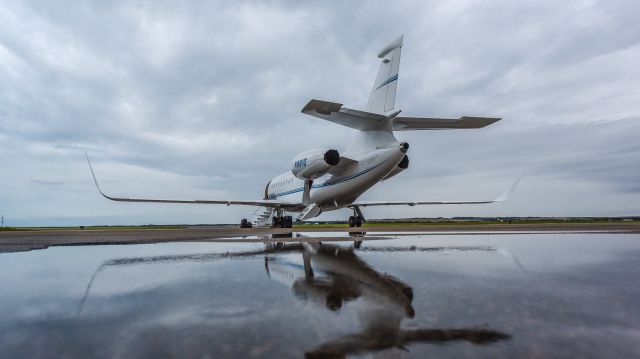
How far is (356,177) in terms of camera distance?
707 inches

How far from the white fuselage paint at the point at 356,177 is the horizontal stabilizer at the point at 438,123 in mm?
852

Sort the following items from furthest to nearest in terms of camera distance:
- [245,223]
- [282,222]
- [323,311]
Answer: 1. [245,223]
2. [282,222]
3. [323,311]

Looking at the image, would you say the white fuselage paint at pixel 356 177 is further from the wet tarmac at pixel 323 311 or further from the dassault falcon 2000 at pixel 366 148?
the wet tarmac at pixel 323 311

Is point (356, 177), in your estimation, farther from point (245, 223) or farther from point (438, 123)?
point (245, 223)

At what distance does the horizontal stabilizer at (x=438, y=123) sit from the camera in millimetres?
13500

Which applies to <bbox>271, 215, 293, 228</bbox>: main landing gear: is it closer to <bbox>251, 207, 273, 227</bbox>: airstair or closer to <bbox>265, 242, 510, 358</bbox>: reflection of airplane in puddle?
<bbox>251, 207, 273, 227</bbox>: airstair

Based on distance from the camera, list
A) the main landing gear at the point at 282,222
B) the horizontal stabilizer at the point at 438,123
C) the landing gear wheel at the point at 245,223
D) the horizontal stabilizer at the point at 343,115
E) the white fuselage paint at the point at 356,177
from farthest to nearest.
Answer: the landing gear wheel at the point at 245,223, the main landing gear at the point at 282,222, the white fuselage paint at the point at 356,177, the horizontal stabilizer at the point at 438,123, the horizontal stabilizer at the point at 343,115

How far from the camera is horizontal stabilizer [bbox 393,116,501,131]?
13.5m

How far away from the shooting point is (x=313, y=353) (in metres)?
2.21

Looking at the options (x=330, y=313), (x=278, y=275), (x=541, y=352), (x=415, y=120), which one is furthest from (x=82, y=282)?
(x=415, y=120)

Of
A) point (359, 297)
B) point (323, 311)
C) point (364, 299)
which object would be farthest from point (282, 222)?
point (323, 311)

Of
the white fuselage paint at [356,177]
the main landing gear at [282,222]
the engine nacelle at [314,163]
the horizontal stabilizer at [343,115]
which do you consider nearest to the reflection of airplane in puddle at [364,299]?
the horizontal stabilizer at [343,115]

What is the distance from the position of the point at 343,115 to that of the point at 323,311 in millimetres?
12096

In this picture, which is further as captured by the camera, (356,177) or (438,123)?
(356,177)
